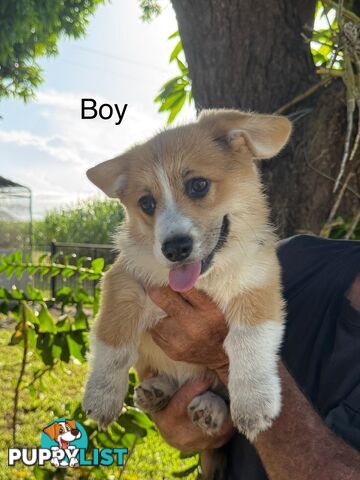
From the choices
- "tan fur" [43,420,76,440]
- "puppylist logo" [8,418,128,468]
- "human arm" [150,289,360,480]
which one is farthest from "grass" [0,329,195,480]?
"human arm" [150,289,360,480]

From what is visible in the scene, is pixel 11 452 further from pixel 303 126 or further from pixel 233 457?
pixel 303 126

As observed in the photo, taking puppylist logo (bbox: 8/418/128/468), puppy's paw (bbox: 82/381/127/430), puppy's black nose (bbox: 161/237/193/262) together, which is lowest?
puppylist logo (bbox: 8/418/128/468)

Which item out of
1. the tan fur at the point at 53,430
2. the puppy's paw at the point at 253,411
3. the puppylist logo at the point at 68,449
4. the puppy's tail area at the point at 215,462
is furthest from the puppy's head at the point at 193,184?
the tan fur at the point at 53,430

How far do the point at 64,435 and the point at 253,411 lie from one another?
1464 millimetres

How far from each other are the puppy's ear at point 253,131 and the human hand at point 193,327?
555 millimetres

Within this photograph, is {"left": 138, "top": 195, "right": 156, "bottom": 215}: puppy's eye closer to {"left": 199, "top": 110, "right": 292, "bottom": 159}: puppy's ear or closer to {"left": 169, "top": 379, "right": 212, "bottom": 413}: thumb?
{"left": 199, "top": 110, "right": 292, "bottom": 159}: puppy's ear

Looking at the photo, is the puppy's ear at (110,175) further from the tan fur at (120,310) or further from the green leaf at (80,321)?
the green leaf at (80,321)

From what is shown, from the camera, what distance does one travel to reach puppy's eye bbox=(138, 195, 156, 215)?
2.04 m

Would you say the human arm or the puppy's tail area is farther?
the puppy's tail area

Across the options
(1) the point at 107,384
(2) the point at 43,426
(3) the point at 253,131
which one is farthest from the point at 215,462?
(2) the point at 43,426

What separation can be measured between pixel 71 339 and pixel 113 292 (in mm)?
855

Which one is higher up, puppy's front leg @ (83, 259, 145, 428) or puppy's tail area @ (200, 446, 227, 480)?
puppy's front leg @ (83, 259, 145, 428)

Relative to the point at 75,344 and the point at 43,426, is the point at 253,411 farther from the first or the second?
the point at 43,426

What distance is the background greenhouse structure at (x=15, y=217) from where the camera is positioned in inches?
529
